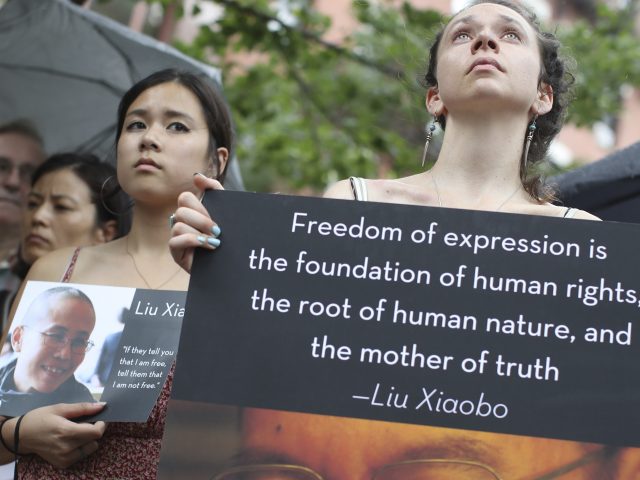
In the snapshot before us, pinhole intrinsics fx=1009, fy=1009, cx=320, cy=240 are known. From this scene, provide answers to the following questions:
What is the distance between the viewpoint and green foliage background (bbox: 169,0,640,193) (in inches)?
279

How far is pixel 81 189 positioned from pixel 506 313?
2.38 metres

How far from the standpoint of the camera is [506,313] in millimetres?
2107

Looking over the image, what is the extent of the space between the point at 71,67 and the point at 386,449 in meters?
3.09

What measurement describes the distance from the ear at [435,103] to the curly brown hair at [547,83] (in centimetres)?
3

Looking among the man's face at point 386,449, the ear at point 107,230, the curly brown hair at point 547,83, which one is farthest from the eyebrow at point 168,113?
the man's face at point 386,449

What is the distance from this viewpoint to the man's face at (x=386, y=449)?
1.96 meters

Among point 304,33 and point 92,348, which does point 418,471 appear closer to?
point 92,348

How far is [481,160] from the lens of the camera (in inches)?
102

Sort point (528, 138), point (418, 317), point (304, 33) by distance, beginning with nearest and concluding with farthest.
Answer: point (418, 317), point (528, 138), point (304, 33)

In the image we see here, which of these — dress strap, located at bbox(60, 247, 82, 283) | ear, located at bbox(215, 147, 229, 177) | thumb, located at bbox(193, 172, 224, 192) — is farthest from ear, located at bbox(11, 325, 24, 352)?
ear, located at bbox(215, 147, 229, 177)

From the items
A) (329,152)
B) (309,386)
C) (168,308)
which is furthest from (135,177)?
(329,152)

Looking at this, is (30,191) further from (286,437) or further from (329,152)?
(329,152)

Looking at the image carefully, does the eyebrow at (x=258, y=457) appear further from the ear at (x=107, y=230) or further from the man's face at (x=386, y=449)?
the ear at (x=107, y=230)

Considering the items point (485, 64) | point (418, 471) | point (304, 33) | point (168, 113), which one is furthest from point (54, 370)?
point (304, 33)
